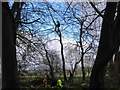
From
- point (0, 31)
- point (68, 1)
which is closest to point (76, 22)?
point (68, 1)

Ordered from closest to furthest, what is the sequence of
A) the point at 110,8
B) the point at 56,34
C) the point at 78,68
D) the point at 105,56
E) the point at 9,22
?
the point at 105,56
the point at 110,8
the point at 9,22
the point at 56,34
the point at 78,68

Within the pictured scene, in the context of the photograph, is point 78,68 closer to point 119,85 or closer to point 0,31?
point 119,85

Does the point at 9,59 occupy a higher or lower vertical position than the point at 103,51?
lower

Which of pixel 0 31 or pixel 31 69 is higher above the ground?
pixel 0 31

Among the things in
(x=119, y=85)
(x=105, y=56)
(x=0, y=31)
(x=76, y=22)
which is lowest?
(x=119, y=85)

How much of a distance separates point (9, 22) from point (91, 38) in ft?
32.1

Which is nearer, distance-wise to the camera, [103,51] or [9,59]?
[103,51]

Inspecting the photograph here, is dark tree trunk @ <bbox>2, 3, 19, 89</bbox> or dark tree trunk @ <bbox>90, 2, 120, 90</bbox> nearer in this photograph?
dark tree trunk @ <bbox>90, 2, 120, 90</bbox>

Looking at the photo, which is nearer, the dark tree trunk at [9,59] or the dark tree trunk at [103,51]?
the dark tree trunk at [103,51]

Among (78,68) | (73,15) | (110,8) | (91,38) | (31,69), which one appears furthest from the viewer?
(78,68)

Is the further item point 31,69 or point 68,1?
point 31,69

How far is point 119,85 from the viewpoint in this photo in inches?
673

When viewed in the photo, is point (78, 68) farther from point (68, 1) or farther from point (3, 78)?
point (3, 78)

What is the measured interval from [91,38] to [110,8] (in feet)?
32.9
